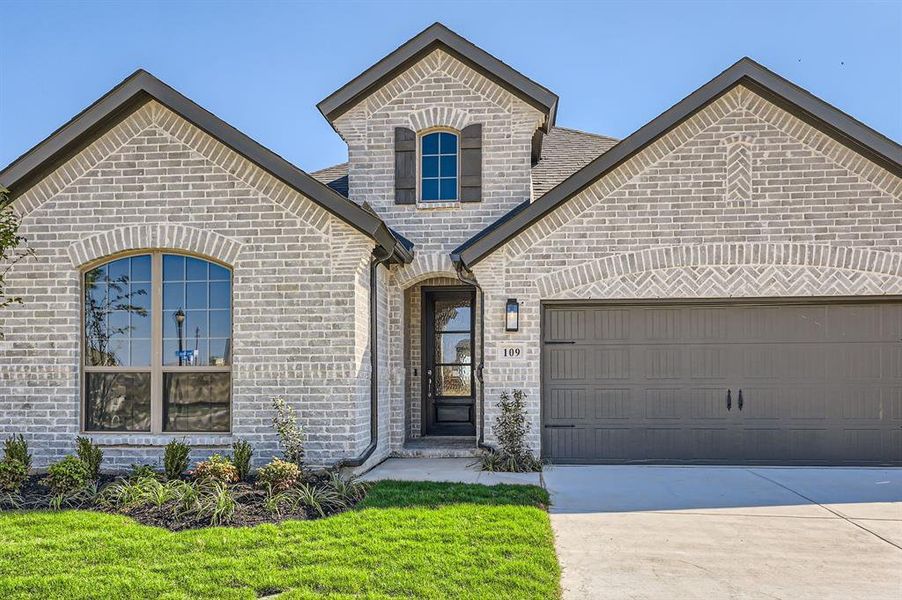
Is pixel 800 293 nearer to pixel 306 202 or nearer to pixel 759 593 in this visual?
pixel 759 593

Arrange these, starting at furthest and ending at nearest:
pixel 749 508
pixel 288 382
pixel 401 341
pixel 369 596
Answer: pixel 401 341 → pixel 288 382 → pixel 749 508 → pixel 369 596

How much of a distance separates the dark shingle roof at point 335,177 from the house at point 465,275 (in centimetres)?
78

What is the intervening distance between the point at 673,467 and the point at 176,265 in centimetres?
751

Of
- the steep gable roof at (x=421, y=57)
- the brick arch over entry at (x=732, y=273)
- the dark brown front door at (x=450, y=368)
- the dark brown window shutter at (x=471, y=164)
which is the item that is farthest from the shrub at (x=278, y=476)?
the steep gable roof at (x=421, y=57)

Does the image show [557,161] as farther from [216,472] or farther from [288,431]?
[216,472]

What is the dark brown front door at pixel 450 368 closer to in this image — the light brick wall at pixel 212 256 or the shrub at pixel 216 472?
the light brick wall at pixel 212 256

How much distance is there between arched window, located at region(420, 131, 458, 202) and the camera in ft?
36.9

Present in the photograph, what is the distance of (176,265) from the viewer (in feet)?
29.8

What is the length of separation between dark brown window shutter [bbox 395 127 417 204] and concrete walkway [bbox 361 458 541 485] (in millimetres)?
4209

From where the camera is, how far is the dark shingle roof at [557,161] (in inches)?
478

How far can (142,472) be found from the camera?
26.5 ft

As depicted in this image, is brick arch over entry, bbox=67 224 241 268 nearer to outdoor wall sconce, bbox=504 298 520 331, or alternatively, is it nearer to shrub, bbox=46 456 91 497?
shrub, bbox=46 456 91 497

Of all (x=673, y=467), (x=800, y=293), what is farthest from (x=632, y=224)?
(x=673, y=467)

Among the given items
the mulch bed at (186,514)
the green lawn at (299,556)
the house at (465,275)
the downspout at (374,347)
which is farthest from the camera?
the downspout at (374,347)
